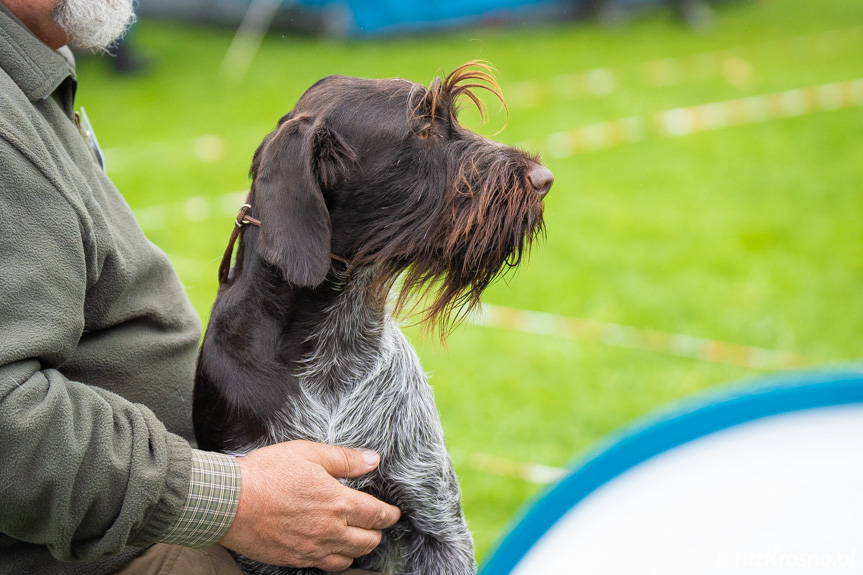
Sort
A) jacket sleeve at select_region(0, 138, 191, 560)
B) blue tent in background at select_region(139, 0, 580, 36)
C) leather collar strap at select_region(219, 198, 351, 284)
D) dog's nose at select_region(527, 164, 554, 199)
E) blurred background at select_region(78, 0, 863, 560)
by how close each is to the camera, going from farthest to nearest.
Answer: blue tent in background at select_region(139, 0, 580, 36)
blurred background at select_region(78, 0, 863, 560)
dog's nose at select_region(527, 164, 554, 199)
leather collar strap at select_region(219, 198, 351, 284)
jacket sleeve at select_region(0, 138, 191, 560)

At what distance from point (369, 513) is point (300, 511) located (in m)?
0.22

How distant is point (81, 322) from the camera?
1830mm

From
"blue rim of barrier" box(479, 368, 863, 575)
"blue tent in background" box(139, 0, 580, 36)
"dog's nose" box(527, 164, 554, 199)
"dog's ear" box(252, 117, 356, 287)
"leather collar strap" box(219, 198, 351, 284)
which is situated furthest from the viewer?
"blue tent in background" box(139, 0, 580, 36)

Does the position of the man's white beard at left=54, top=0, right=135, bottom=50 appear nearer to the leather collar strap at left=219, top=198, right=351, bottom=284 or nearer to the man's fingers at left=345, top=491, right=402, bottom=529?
the leather collar strap at left=219, top=198, right=351, bottom=284

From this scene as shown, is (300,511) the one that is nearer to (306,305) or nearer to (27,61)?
(306,305)

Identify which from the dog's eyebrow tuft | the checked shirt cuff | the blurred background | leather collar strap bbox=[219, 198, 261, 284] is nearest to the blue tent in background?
the blurred background

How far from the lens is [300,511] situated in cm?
197

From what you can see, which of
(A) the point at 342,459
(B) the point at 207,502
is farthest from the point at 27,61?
(A) the point at 342,459

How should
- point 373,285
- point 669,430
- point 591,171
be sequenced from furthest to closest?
point 591,171
point 373,285
point 669,430

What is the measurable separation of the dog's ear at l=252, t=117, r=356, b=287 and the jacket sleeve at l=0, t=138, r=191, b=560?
1.44 ft

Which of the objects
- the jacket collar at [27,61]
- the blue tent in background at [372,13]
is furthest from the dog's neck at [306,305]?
the blue tent in background at [372,13]

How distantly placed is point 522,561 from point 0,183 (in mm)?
1218

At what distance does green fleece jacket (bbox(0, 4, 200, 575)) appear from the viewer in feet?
5.56

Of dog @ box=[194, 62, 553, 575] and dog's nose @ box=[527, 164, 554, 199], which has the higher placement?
dog's nose @ box=[527, 164, 554, 199]
